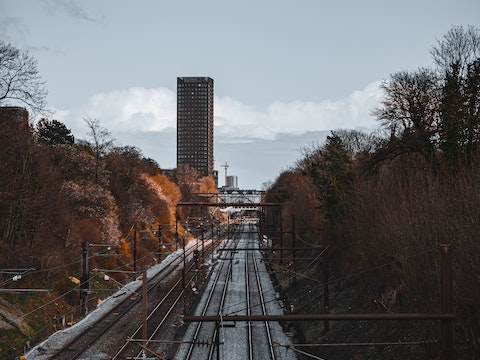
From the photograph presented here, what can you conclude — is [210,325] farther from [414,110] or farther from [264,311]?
[414,110]

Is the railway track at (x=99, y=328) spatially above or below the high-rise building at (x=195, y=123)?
below

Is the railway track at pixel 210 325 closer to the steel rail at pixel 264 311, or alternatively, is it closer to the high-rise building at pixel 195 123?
the steel rail at pixel 264 311

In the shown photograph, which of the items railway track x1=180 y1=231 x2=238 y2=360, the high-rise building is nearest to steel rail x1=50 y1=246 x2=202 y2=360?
railway track x1=180 y1=231 x2=238 y2=360

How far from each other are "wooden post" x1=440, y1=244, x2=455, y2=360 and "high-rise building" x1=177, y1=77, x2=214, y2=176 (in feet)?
551

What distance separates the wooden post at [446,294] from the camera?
30.4 feet

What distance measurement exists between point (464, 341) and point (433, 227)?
364cm

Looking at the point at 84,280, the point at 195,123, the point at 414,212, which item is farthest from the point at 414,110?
the point at 195,123

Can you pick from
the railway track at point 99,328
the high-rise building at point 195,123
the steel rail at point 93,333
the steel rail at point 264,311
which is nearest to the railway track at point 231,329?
the steel rail at point 264,311

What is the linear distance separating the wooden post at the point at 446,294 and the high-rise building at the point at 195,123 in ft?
551

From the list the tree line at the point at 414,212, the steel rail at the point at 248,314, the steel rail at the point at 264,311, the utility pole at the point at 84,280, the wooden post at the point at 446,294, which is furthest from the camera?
the utility pole at the point at 84,280

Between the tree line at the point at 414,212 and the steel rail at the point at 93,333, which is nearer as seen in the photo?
the tree line at the point at 414,212

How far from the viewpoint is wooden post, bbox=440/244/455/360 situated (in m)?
9.27

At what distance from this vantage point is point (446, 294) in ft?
30.8

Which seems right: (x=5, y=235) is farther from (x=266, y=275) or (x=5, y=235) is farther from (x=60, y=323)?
(x=266, y=275)
